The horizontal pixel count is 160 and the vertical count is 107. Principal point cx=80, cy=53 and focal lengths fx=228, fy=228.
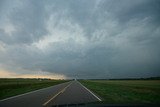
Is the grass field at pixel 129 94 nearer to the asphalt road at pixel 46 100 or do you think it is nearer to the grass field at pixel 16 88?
the asphalt road at pixel 46 100

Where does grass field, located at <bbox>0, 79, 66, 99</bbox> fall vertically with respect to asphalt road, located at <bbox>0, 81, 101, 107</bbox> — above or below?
above

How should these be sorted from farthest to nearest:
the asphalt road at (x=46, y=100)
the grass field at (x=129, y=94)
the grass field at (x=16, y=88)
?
the grass field at (x=16, y=88) → the grass field at (x=129, y=94) → the asphalt road at (x=46, y=100)

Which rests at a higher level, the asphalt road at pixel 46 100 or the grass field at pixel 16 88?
the grass field at pixel 16 88

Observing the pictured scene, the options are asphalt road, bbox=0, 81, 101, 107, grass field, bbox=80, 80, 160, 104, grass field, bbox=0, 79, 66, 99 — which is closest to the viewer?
asphalt road, bbox=0, 81, 101, 107

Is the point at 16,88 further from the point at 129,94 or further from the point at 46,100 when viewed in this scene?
the point at 46,100

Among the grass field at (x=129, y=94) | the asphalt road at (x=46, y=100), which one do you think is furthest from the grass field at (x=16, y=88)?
the grass field at (x=129, y=94)

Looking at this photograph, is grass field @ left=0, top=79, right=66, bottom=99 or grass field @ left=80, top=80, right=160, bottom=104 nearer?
grass field @ left=80, top=80, right=160, bottom=104

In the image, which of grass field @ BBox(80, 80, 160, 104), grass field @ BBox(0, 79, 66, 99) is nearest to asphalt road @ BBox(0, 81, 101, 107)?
grass field @ BBox(80, 80, 160, 104)

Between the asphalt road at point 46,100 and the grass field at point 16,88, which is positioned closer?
the asphalt road at point 46,100

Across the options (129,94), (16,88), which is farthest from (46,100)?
(16,88)

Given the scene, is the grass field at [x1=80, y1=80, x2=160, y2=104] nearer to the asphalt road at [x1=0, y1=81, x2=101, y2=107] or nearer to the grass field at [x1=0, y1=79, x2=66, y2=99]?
the asphalt road at [x1=0, y1=81, x2=101, y2=107]

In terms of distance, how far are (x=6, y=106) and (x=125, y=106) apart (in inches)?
380

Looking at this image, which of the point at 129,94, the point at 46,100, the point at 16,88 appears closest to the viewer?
the point at 46,100

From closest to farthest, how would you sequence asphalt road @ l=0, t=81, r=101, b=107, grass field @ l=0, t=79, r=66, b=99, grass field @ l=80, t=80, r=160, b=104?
asphalt road @ l=0, t=81, r=101, b=107, grass field @ l=80, t=80, r=160, b=104, grass field @ l=0, t=79, r=66, b=99
